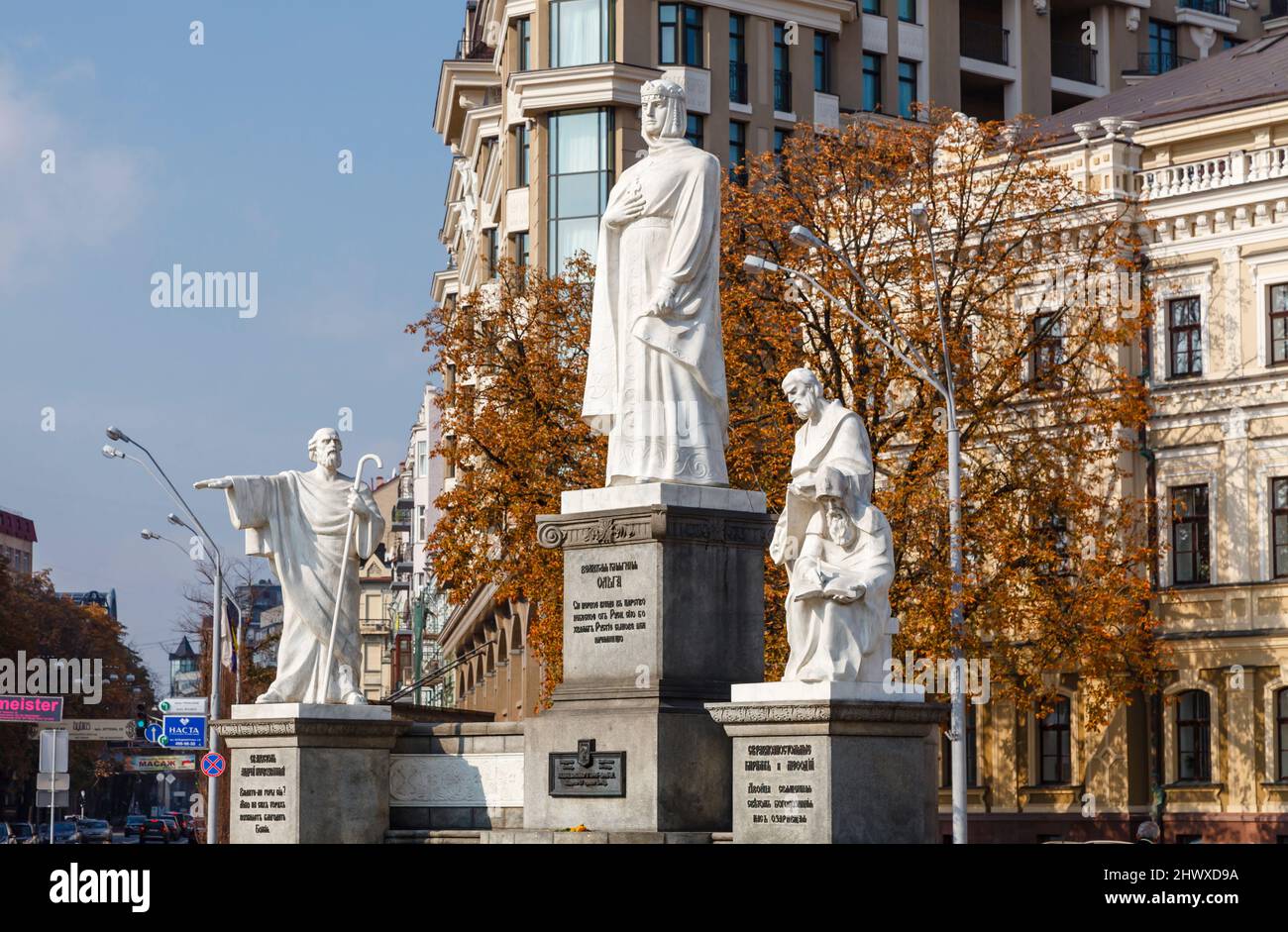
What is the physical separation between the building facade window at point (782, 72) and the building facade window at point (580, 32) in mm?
5393

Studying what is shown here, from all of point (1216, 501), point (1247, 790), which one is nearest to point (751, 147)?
point (1216, 501)

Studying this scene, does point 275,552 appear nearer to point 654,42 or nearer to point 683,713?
point 683,713

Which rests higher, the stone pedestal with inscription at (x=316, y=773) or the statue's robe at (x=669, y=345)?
the statue's robe at (x=669, y=345)

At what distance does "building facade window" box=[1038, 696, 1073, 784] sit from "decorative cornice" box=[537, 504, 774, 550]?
32708mm

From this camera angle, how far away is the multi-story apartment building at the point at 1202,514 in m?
47.0

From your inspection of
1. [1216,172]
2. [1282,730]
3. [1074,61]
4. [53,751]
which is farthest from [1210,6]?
[53,751]

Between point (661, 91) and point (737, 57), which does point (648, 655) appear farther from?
point (737, 57)

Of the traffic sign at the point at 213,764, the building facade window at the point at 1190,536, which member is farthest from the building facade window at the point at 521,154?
the traffic sign at the point at 213,764

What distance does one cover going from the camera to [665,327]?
18688 mm

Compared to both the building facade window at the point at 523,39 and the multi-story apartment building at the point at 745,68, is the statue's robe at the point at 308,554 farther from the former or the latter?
the building facade window at the point at 523,39

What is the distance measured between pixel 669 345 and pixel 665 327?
0.15m

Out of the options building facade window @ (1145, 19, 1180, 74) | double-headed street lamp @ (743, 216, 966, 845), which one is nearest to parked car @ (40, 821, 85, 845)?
building facade window @ (1145, 19, 1180, 74)

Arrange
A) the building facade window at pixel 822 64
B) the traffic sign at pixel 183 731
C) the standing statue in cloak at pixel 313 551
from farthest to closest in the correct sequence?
the building facade window at pixel 822 64
the traffic sign at pixel 183 731
the standing statue in cloak at pixel 313 551

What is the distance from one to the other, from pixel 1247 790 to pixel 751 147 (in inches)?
955
